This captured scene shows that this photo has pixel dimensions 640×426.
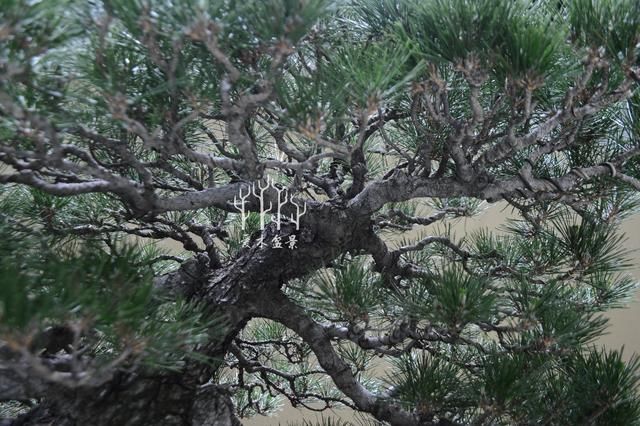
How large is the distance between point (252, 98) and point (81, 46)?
182 mm

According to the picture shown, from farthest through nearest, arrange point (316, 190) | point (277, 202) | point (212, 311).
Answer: point (316, 190) → point (212, 311) → point (277, 202)

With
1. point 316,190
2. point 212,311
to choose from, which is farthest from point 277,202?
point 316,190

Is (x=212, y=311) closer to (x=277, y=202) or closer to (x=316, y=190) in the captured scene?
(x=277, y=202)

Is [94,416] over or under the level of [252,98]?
under

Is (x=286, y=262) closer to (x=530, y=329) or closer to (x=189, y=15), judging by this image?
(x=530, y=329)

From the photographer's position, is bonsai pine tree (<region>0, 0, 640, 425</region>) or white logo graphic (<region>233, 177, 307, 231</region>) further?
white logo graphic (<region>233, 177, 307, 231</region>)

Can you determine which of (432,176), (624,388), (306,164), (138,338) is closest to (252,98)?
(306,164)

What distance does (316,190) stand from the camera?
1.34 m

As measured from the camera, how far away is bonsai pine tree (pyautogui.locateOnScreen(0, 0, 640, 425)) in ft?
2.29

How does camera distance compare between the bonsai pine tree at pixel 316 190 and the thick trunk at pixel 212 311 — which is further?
the thick trunk at pixel 212 311

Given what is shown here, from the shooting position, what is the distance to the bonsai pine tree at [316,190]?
0.70 metres

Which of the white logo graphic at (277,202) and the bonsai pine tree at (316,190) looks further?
the white logo graphic at (277,202)

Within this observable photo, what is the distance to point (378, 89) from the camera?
0.70 m

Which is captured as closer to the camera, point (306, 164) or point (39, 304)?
point (39, 304)
